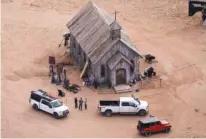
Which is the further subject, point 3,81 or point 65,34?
point 65,34

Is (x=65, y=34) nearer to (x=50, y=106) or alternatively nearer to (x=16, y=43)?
(x=16, y=43)

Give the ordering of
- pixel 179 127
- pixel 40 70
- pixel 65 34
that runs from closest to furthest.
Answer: pixel 179 127, pixel 40 70, pixel 65 34

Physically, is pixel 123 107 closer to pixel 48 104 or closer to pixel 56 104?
pixel 56 104

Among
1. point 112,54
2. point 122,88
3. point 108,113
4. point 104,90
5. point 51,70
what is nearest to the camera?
point 108,113

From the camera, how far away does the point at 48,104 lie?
5747 centimetres

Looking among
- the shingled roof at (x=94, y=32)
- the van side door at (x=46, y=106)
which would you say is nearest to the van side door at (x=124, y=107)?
the van side door at (x=46, y=106)

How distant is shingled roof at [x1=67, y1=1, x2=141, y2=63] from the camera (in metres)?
62.6

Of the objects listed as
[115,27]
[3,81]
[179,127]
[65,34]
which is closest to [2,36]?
[65,34]

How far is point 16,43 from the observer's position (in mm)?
74250

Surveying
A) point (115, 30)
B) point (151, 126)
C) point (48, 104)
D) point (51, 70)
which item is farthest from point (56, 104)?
point (115, 30)

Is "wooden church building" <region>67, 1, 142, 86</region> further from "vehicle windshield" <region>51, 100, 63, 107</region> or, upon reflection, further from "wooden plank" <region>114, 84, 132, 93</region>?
"vehicle windshield" <region>51, 100, 63, 107</region>

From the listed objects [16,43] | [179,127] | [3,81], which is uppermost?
[16,43]

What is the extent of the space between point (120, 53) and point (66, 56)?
10.4 meters

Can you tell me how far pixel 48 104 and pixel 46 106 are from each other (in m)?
0.28
